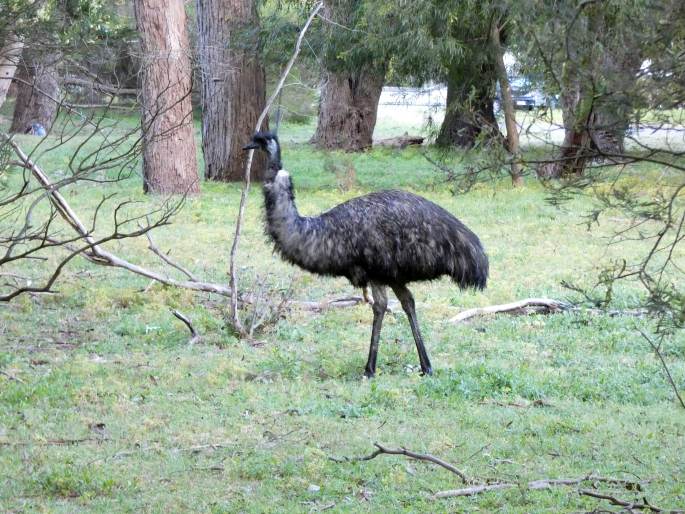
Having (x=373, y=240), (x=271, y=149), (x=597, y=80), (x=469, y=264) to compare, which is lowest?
(x=469, y=264)

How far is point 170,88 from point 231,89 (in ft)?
10.2

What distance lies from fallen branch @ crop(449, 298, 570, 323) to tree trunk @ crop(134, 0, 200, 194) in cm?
753

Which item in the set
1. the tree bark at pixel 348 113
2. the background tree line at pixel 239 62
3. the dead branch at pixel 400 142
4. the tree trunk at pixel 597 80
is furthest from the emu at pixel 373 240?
the dead branch at pixel 400 142

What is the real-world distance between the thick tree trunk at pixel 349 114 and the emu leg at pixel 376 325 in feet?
54.4

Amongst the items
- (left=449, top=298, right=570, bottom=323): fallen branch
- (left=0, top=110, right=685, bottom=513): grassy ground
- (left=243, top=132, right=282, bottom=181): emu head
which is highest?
(left=243, top=132, right=282, bottom=181): emu head

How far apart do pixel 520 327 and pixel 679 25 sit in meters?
6.11

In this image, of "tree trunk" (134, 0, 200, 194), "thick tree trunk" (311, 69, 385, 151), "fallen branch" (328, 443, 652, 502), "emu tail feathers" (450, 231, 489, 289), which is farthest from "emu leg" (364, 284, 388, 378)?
"thick tree trunk" (311, 69, 385, 151)

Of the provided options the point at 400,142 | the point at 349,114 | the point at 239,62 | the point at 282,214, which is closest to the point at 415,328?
the point at 282,214

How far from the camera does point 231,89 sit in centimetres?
2059

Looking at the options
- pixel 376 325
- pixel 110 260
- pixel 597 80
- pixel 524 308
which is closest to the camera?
pixel 597 80

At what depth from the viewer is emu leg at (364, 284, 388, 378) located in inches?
338

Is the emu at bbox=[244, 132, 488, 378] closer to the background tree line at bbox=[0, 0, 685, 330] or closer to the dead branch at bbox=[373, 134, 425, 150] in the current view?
the background tree line at bbox=[0, 0, 685, 330]

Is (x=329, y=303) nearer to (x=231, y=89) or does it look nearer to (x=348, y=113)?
(x=231, y=89)

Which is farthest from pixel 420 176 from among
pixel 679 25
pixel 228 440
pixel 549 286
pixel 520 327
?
pixel 679 25
